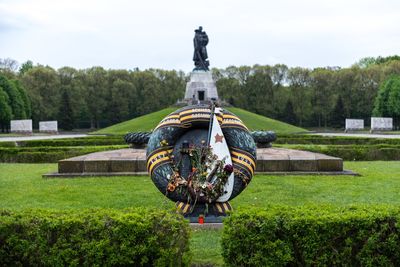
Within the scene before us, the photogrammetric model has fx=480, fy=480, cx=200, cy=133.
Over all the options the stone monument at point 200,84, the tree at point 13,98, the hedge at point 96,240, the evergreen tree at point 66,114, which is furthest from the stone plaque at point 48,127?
the hedge at point 96,240

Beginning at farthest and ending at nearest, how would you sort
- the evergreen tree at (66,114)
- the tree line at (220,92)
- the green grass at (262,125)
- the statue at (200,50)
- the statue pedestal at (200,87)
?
the tree line at (220,92) → the evergreen tree at (66,114) → the statue pedestal at (200,87) → the statue at (200,50) → the green grass at (262,125)

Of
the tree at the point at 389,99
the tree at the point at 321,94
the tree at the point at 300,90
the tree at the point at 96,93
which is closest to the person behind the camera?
the tree at the point at 389,99

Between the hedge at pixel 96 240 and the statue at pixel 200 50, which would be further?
the statue at pixel 200 50

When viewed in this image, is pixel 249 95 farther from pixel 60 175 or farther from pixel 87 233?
pixel 87 233

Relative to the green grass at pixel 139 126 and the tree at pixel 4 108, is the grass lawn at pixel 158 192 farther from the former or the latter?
the tree at pixel 4 108

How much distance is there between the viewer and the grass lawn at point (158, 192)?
8.80m

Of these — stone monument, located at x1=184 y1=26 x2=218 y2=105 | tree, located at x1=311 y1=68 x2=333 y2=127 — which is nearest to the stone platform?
stone monument, located at x1=184 y1=26 x2=218 y2=105

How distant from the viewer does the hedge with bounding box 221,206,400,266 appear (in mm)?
4465

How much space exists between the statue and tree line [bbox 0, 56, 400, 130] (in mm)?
18604

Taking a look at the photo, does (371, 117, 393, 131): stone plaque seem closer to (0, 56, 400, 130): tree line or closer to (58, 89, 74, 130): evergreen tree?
(0, 56, 400, 130): tree line

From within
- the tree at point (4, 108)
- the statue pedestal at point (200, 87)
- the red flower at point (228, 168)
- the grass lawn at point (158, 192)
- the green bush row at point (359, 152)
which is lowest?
the grass lawn at point (158, 192)

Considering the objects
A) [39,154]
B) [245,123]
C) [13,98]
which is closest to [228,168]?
[39,154]

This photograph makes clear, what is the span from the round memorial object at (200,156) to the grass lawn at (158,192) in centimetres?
54

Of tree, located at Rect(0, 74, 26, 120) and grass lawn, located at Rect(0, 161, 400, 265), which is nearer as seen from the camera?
grass lawn, located at Rect(0, 161, 400, 265)
